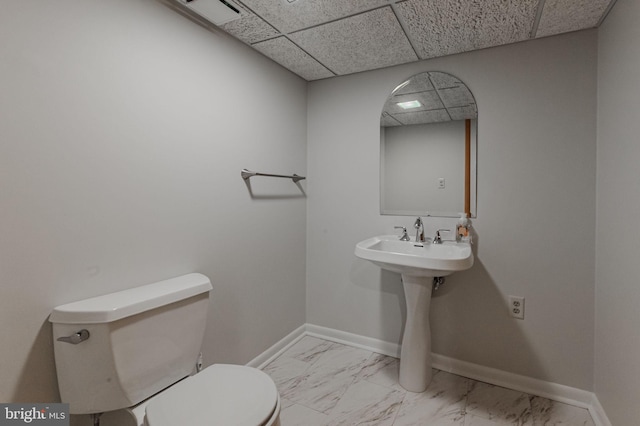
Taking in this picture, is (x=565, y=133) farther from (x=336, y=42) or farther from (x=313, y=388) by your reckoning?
(x=313, y=388)

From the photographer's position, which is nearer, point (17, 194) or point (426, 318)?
point (17, 194)

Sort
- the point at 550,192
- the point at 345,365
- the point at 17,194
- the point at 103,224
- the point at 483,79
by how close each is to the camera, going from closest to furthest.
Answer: the point at 17,194 < the point at 103,224 < the point at 550,192 < the point at 483,79 < the point at 345,365

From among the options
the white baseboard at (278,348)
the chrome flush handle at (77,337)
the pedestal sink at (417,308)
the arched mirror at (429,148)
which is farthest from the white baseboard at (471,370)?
the chrome flush handle at (77,337)

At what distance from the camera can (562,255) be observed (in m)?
1.74

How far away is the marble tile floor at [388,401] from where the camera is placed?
1597 mm

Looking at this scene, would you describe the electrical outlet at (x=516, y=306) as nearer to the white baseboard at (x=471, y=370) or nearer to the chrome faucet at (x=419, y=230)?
the white baseboard at (x=471, y=370)

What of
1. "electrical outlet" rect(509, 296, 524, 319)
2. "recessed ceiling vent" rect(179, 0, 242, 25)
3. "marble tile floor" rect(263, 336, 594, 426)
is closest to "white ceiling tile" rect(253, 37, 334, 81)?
"recessed ceiling vent" rect(179, 0, 242, 25)

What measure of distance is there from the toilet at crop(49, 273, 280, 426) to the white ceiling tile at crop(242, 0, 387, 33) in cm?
139

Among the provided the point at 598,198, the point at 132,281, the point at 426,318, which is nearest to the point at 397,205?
the point at 426,318

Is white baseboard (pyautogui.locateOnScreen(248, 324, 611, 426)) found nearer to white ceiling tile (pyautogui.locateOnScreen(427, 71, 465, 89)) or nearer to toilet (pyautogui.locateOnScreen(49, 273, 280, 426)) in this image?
toilet (pyautogui.locateOnScreen(49, 273, 280, 426))

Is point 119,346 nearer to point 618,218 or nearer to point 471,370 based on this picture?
point 471,370

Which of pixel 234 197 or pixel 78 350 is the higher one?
pixel 234 197

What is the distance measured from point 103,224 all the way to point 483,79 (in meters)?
2.19

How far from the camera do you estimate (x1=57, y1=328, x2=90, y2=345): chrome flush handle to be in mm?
1009
